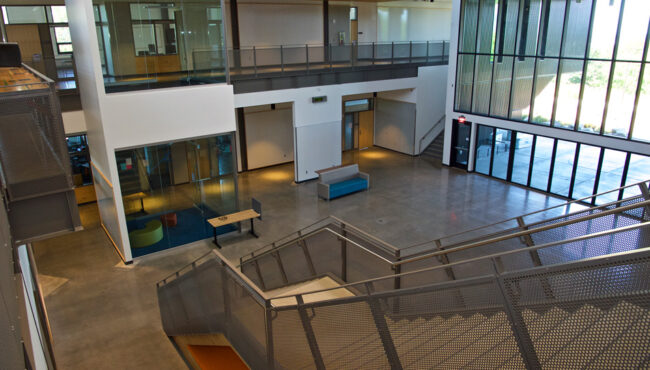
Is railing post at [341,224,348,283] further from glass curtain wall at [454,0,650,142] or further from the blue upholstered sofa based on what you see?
glass curtain wall at [454,0,650,142]

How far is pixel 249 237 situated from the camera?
42.3ft

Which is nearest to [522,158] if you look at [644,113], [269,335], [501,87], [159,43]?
[501,87]

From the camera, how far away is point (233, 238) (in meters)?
12.9

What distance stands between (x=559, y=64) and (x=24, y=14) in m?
16.7

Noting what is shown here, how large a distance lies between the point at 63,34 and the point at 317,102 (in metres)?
8.59

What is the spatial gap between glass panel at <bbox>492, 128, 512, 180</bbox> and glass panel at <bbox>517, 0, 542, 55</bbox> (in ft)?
9.56

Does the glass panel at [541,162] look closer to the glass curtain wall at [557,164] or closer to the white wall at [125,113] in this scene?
the glass curtain wall at [557,164]

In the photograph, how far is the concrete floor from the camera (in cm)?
873

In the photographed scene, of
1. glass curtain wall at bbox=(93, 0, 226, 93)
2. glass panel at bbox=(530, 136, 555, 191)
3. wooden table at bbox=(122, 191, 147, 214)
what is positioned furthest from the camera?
glass panel at bbox=(530, 136, 555, 191)

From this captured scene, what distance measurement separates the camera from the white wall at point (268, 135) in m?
18.4

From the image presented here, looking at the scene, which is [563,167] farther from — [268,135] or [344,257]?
[268,135]

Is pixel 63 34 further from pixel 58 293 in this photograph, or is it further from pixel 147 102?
pixel 58 293

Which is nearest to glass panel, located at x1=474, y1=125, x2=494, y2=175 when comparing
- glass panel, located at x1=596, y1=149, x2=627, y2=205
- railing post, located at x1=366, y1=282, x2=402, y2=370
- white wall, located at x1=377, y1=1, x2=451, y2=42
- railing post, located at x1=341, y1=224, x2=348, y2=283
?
glass panel, located at x1=596, y1=149, x2=627, y2=205

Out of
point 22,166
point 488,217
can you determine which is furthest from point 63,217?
point 488,217
